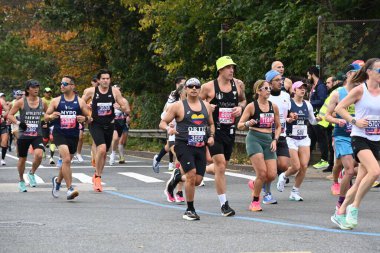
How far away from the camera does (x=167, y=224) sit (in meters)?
11.2

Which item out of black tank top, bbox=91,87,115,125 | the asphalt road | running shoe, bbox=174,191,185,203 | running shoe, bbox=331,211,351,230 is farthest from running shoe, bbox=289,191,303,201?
running shoe, bbox=331,211,351,230

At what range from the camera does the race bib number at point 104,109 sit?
51.5 ft

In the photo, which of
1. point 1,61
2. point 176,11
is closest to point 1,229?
point 176,11

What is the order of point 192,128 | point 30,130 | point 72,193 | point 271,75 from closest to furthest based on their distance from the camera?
1. point 192,128
2. point 271,75
3. point 72,193
4. point 30,130

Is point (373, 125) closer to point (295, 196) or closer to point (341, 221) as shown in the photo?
point (341, 221)

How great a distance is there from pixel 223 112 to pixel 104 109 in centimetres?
363

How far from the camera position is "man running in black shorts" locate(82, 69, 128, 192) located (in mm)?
15648

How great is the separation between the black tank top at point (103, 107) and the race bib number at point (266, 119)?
12.2ft

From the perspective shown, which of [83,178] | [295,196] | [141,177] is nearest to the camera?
[295,196]

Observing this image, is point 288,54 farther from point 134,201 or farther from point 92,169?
point 134,201

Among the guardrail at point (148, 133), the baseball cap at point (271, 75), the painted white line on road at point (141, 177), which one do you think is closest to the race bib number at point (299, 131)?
the baseball cap at point (271, 75)

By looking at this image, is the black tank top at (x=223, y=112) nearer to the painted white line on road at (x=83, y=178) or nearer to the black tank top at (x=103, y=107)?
the black tank top at (x=103, y=107)

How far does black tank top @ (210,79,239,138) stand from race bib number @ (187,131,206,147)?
72 centimetres

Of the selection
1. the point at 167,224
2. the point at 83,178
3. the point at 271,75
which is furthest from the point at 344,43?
the point at 167,224
